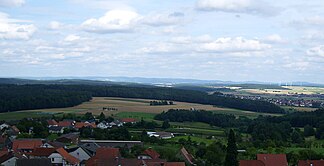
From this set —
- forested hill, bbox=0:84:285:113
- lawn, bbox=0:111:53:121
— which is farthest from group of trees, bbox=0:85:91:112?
lawn, bbox=0:111:53:121

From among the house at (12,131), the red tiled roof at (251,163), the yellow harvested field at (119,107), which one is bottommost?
the house at (12,131)

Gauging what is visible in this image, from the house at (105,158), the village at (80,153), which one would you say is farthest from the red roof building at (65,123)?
the house at (105,158)

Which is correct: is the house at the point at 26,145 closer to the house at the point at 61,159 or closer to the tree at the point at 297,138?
the house at the point at 61,159

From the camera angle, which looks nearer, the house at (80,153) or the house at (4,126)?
the house at (80,153)

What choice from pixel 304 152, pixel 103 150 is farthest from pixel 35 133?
pixel 304 152

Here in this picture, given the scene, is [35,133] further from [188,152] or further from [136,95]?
[136,95]

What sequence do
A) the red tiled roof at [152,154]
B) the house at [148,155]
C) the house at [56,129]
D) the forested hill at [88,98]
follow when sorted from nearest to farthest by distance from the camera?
the house at [148,155], the red tiled roof at [152,154], the house at [56,129], the forested hill at [88,98]

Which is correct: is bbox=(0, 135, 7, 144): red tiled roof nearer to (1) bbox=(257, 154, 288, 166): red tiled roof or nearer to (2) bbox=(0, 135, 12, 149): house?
(2) bbox=(0, 135, 12, 149): house
